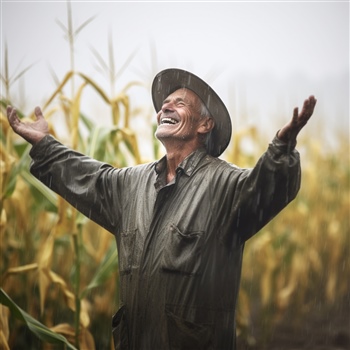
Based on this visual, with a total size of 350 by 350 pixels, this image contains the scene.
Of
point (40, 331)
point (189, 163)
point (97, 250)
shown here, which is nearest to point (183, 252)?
point (189, 163)

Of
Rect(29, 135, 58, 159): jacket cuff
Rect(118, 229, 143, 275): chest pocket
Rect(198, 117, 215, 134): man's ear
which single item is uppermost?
Rect(198, 117, 215, 134): man's ear

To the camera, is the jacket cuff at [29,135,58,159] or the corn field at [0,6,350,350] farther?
the corn field at [0,6,350,350]

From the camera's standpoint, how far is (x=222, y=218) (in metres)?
1.88

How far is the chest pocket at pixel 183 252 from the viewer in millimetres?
1826

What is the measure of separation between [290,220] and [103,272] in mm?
2121

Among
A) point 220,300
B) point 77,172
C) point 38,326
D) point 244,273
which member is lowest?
point 244,273

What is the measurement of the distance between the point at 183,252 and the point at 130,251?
0.20m

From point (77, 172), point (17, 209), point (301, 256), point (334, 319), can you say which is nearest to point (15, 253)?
point (17, 209)

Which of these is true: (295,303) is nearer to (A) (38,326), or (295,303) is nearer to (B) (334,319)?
(B) (334,319)

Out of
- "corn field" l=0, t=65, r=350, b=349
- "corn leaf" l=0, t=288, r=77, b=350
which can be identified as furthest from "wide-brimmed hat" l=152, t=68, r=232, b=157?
"corn leaf" l=0, t=288, r=77, b=350

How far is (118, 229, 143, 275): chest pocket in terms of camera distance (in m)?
1.93

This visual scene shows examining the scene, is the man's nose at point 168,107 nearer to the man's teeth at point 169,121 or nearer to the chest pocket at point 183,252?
the man's teeth at point 169,121

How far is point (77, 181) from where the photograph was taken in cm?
211

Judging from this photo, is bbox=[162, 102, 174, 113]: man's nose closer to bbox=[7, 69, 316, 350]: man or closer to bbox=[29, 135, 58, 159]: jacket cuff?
bbox=[7, 69, 316, 350]: man
